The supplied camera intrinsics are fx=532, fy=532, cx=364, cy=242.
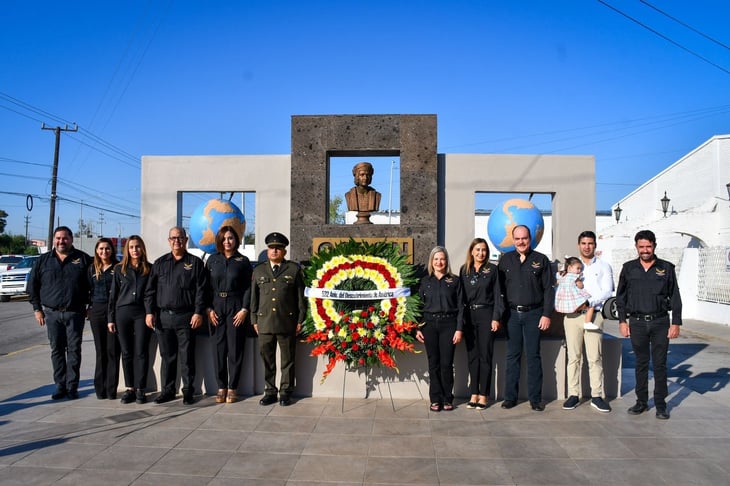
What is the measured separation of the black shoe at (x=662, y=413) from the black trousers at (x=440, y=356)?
1842 mm

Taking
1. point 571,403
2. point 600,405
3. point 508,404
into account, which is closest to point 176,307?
point 508,404

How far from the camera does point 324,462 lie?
3727mm

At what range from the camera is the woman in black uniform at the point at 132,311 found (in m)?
5.21

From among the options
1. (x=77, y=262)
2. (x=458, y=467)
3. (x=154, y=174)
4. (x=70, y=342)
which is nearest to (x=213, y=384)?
(x=70, y=342)

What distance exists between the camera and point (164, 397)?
5.22 m

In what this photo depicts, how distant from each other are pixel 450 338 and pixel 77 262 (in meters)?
3.87

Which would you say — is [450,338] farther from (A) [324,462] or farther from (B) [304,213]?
(B) [304,213]

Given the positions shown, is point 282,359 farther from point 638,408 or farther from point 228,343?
point 638,408

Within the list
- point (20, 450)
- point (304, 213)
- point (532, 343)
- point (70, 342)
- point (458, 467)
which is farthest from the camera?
point (304, 213)

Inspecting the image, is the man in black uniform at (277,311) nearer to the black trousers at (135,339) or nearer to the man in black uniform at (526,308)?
the black trousers at (135,339)

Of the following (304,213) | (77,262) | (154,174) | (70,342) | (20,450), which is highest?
(154,174)

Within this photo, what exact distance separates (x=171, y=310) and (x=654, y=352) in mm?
4575

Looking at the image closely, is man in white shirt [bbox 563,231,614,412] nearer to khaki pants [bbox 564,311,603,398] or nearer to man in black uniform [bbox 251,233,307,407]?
khaki pants [bbox 564,311,603,398]

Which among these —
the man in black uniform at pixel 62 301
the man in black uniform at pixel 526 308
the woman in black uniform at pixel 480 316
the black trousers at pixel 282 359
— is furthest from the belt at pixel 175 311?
the man in black uniform at pixel 526 308
